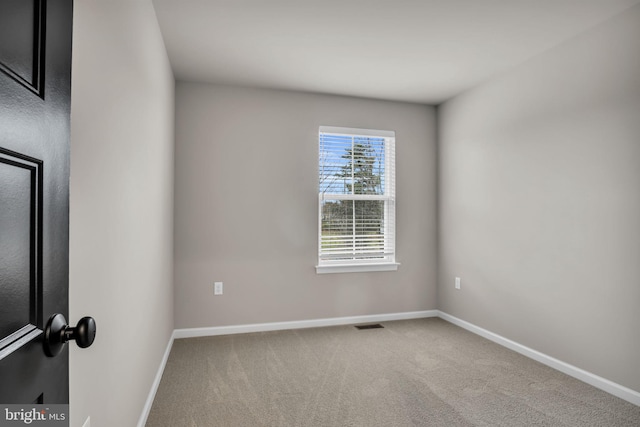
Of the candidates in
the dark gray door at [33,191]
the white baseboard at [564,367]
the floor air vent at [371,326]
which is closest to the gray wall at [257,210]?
the floor air vent at [371,326]

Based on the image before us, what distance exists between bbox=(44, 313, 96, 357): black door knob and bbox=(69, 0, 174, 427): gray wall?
35cm

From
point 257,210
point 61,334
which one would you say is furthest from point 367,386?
point 61,334

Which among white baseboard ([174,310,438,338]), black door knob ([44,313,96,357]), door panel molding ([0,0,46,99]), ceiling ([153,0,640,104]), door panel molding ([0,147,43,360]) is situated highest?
ceiling ([153,0,640,104])

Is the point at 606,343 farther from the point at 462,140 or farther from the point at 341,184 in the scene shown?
the point at 341,184

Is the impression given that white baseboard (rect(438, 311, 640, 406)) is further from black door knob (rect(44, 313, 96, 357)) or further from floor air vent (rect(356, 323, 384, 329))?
black door knob (rect(44, 313, 96, 357))

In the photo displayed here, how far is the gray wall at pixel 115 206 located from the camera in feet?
3.72

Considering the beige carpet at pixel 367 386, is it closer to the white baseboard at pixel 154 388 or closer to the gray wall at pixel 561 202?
the white baseboard at pixel 154 388

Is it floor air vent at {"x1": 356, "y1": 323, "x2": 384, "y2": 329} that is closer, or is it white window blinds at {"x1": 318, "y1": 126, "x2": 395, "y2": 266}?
floor air vent at {"x1": 356, "y1": 323, "x2": 384, "y2": 329}

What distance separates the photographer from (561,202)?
9.28 feet

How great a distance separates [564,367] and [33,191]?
3.46m

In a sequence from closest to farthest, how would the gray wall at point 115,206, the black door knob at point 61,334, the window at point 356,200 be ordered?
the black door knob at point 61,334 → the gray wall at point 115,206 → the window at point 356,200

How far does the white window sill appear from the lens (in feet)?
12.9

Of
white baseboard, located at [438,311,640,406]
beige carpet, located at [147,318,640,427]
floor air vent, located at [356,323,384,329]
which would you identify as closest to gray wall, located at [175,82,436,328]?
floor air vent, located at [356,323,384,329]

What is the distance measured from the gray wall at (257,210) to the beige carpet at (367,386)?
0.45 m
